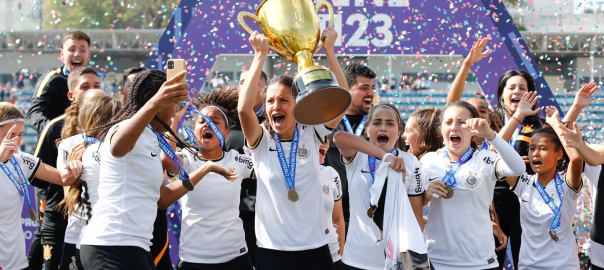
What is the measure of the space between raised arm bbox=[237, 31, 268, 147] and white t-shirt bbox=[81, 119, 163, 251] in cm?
54

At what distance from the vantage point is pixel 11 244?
3.86 m

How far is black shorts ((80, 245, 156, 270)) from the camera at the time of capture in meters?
2.69

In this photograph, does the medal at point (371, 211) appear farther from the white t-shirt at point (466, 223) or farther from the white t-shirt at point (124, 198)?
the white t-shirt at point (124, 198)

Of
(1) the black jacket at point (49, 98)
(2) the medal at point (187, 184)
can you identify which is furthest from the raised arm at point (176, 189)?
(1) the black jacket at point (49, 98)

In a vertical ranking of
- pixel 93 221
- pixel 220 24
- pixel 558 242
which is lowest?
pixel 558 242

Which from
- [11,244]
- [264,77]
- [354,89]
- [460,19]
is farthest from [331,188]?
[460,19]

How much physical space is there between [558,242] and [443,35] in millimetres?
2298

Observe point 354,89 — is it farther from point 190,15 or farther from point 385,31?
point 190,15

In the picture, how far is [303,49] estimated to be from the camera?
289cm

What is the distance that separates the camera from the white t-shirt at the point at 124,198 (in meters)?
2.72

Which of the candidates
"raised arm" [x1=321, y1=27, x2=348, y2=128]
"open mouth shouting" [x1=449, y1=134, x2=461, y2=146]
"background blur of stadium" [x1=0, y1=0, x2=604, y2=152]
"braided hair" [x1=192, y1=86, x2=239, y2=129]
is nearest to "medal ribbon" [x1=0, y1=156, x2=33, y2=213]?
"braided hair" [x1=192, y1=86, x2=239, y2=129]

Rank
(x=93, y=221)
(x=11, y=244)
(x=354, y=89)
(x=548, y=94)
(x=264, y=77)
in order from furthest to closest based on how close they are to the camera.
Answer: (x=548, y=94) → (x=264, y=77) → (x=354, y=89) → (x=11, y=244) → (x=93, y=221)

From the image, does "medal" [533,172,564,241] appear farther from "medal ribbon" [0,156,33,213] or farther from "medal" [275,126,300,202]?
"medal ribbon" [0,156,33,213]

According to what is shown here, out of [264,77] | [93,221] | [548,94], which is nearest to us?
[93,221]
